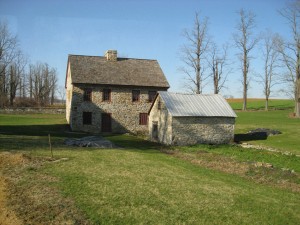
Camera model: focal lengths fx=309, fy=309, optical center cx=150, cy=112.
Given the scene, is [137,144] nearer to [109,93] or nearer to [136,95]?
[109,93]

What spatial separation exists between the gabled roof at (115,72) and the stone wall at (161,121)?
24.4 feet

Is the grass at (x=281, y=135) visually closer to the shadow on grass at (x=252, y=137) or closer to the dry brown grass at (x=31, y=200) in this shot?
the shadow on grass at (x=252, y=137)

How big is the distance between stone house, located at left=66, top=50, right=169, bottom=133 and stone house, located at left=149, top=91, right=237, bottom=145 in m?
7.38

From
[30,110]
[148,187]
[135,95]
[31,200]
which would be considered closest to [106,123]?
[135,95]

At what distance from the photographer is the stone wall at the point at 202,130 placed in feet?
86.4

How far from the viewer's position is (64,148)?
68.2 feet

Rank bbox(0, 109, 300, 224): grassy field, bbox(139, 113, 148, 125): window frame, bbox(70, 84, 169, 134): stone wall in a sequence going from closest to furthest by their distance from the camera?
bbox(0, 109, 300, 224): grassy field
bbox(70, 84, 169, 134): stone wall
bbox(139, 113, 148, 125): window frame

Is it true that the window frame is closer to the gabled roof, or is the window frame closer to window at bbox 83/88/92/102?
the gabled roof

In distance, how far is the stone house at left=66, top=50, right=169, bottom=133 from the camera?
115ft

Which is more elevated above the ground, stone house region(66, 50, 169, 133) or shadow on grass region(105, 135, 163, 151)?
stone house region(66, 50, 169, 133)

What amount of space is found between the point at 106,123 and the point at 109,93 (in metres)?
3.51

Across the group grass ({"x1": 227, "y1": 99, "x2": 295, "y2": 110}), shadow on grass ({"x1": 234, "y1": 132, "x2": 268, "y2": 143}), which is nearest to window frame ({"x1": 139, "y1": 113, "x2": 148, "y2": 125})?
shadow on grass ({"x1": 234, "y1": 132, "x2": 268, "y2": 143})

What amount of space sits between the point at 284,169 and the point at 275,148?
8.49m

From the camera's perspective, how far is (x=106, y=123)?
118ft
